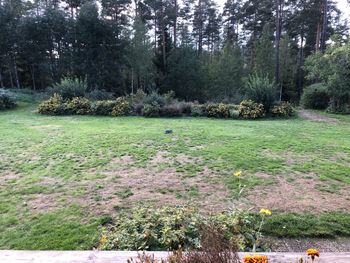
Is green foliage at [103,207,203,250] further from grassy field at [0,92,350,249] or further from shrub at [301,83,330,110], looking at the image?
shrub at [301,83,330,110]

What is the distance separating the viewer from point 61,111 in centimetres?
1120

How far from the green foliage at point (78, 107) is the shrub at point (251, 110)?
6.17m

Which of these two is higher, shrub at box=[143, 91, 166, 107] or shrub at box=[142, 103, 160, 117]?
shrub at box=[143, 91, 166, 107]

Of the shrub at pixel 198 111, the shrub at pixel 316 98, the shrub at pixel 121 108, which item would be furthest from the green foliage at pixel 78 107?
the shrub at pixel 316 98

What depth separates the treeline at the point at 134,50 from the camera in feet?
55.6

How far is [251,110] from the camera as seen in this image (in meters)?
11.0

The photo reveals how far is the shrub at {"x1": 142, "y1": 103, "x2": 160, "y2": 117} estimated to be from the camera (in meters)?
10.8

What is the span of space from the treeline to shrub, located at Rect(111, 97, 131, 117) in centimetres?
524

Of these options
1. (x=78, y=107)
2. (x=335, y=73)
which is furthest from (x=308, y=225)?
(x=335, y=73)

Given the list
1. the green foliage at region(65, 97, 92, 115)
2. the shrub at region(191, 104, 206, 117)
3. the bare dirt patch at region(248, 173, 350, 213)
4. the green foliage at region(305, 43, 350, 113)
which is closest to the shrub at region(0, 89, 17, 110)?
the green foliage at region(65, 97, 92, 115)

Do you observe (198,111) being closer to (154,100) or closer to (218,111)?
(218,111)

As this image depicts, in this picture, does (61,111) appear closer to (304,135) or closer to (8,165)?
(8,165)

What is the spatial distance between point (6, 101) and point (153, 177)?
35.8 feet

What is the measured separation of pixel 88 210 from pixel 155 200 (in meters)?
0.82
